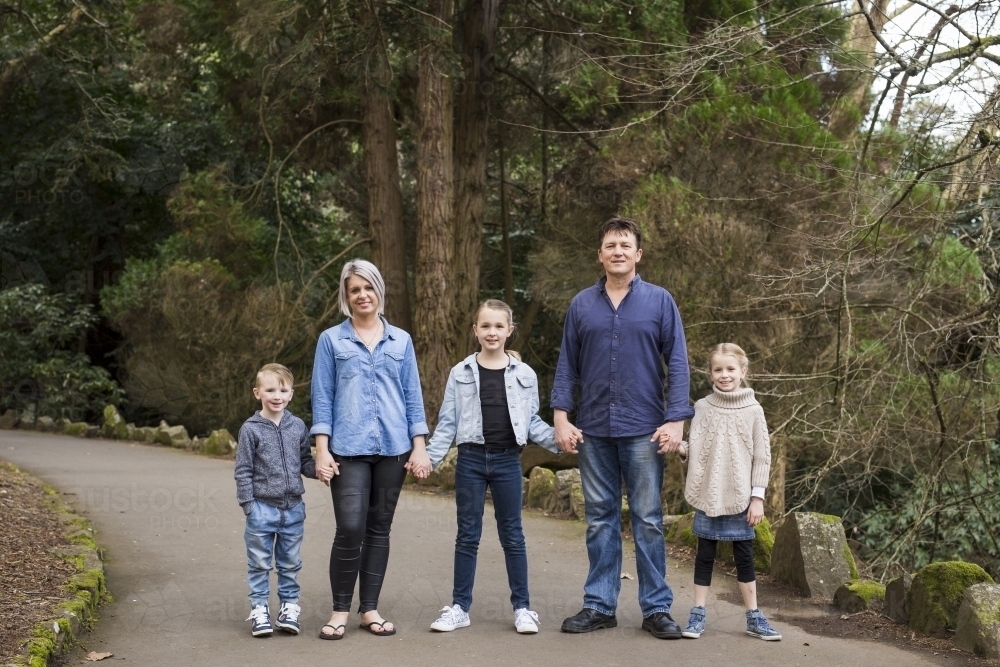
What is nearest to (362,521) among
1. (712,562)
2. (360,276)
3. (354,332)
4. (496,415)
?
(496,415)

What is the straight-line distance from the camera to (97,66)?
20.9 meters

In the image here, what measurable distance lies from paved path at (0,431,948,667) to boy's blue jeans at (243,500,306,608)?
0.74 ft

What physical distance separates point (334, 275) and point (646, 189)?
7380 mm

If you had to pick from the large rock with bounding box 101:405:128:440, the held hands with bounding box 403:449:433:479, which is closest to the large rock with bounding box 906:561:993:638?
the held hands with bounding box 403:449:433:479

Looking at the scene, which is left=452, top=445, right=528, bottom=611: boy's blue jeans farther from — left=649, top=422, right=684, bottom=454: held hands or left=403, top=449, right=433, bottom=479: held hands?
left=649, top=422, right=684, bottom=454: held hands

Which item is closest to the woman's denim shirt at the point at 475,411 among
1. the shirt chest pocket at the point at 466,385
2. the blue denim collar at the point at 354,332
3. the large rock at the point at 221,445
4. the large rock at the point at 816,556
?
the shirt chest pocket at the point at 466,385

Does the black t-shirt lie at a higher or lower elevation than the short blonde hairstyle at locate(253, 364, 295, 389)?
lower

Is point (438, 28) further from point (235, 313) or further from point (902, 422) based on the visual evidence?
point (902, 422)

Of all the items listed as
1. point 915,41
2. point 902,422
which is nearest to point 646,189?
point 902,422

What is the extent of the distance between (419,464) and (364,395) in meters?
0.45

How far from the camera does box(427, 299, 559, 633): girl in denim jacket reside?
5.66m

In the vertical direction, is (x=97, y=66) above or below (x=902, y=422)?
above

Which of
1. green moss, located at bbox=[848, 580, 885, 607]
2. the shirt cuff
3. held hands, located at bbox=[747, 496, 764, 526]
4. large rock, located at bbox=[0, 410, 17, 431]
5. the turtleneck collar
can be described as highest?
the turtleneck collar

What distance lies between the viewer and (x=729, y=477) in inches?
219
